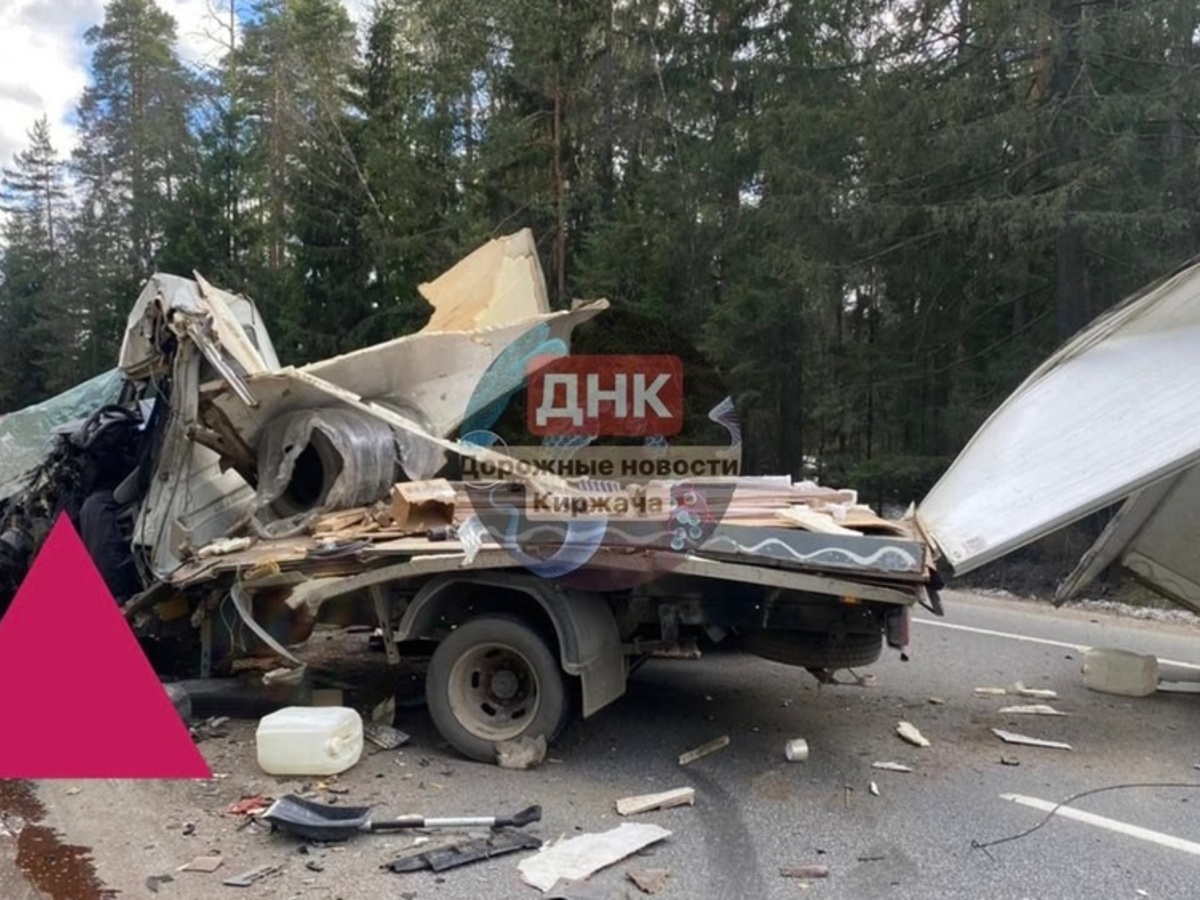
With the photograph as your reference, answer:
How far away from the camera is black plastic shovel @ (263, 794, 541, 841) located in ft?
12.9

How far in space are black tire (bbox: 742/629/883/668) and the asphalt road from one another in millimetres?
528

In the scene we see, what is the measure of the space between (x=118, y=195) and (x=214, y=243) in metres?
9.92

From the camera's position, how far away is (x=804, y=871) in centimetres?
372

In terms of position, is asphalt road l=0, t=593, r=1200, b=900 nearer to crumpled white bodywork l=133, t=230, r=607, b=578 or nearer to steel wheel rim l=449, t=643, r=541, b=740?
steel wheel rim l=449, t=643, r=541, b=740

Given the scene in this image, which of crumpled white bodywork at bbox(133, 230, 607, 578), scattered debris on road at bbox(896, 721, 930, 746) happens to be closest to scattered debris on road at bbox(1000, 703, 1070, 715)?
scattered debris on road at bbox(896, 721, 930, 746)

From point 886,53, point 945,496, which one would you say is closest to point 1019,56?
point 886,53

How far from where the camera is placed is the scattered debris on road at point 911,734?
531 cm

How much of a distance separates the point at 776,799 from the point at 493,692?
159 cm

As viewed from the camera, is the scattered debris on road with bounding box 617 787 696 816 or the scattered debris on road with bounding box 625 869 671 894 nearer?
the scattered debris on road with bounding box 625 869 671 894

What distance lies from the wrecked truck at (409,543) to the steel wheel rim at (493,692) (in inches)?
0.5

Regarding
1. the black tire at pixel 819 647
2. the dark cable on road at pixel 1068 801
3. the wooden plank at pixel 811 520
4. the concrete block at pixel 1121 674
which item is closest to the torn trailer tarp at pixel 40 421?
the wooden plank at pixel 811 520

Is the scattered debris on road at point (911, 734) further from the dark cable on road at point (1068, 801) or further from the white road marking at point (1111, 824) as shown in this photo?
the dark cable on road at point (1068, 801)

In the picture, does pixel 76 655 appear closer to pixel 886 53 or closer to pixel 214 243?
pixel 886 53

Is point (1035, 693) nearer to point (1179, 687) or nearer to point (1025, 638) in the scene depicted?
point (1179, 687)
